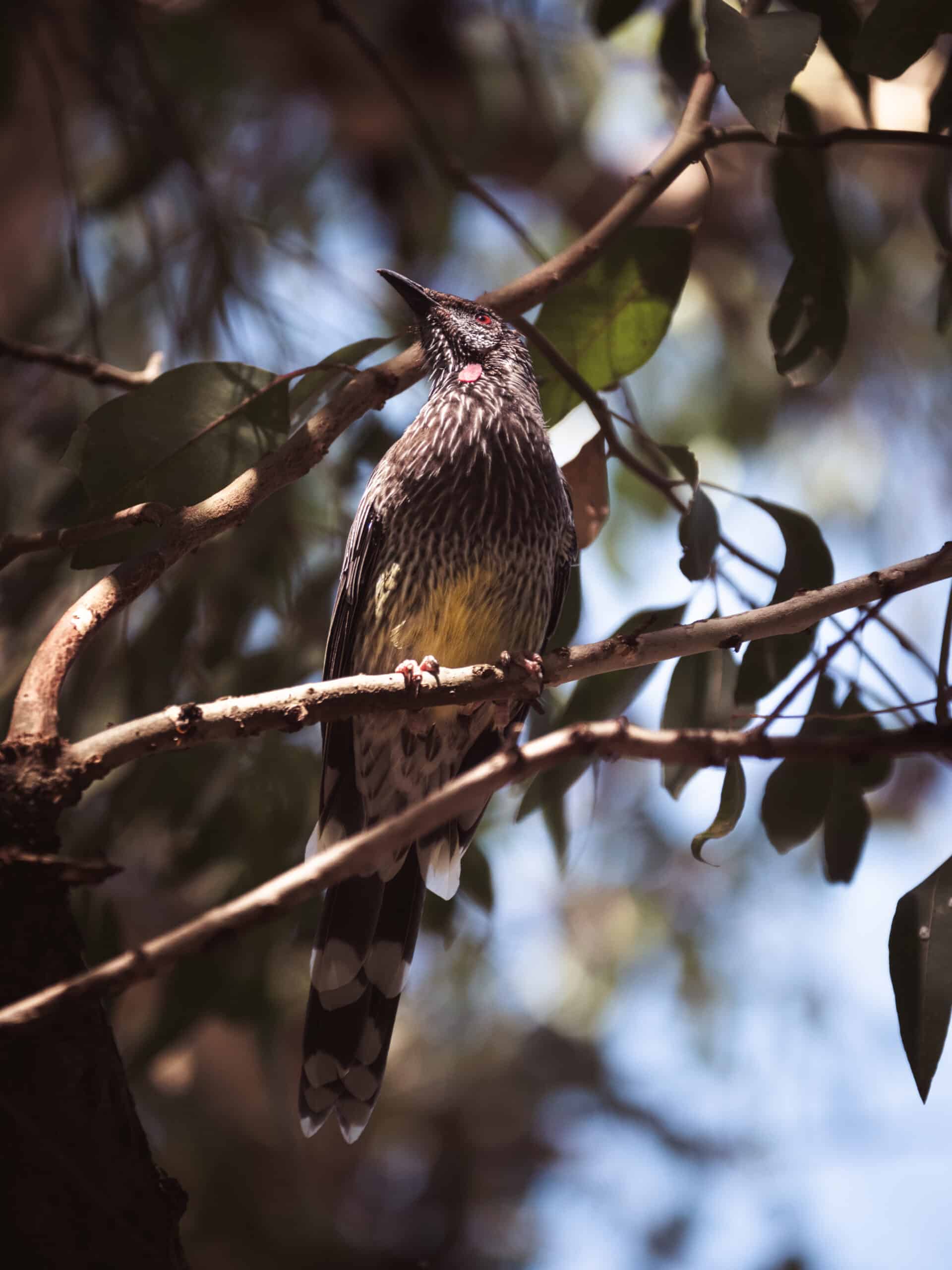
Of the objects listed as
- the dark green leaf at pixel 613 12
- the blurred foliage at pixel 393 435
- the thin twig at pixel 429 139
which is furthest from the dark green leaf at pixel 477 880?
the dark green leaf at pixel 613 12

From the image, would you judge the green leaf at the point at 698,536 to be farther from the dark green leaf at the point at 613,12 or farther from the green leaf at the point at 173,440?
the dark green leaf at the point at 613,12

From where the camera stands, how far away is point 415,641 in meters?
2.85

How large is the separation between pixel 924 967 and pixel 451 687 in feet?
3.17

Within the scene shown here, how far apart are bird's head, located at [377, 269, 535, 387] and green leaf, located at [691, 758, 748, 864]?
1606 millimetres

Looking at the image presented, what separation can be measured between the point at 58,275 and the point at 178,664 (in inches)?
95.2

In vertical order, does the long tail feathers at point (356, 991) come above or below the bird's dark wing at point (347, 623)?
below

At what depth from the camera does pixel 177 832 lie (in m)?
3.46

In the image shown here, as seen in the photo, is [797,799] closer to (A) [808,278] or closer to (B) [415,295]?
(A) [808,278]

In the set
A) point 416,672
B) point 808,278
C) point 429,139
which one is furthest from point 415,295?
point 416,672

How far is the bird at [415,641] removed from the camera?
9.15 ft

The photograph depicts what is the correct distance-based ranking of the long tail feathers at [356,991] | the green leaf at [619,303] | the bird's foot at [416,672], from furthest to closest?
the green leaf at [619,303]
the long tail feathers at [356,991]
the bird's foot at [416,672]

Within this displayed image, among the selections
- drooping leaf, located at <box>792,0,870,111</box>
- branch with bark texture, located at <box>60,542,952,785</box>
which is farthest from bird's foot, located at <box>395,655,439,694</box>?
Answer: drooping leaf, located at <box>792,0,870,111</box>

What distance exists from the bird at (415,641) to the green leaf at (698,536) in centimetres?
55

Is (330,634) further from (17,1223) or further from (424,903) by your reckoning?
(17,1223)
